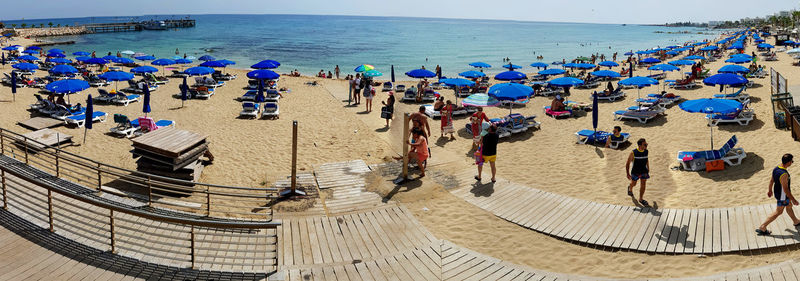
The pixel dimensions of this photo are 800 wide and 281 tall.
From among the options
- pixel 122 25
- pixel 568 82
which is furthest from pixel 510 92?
pixel 122 25

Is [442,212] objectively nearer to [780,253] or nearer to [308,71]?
[780,253]

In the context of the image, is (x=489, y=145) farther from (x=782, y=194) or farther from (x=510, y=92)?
(x=510, y=92)

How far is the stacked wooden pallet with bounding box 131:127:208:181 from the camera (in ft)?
32.6

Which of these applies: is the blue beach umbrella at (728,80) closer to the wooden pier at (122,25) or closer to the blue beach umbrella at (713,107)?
the blue beach umbrella at (713,107)

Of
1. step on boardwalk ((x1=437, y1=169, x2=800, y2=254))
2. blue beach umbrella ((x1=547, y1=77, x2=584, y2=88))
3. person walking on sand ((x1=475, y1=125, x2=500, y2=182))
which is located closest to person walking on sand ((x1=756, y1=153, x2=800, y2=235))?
step on boardwalk ((x1=437, y1=169, x2=800, y2=254))

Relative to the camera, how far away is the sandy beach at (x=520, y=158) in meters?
7.22

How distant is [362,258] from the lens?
685 cm

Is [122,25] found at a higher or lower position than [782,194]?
higher

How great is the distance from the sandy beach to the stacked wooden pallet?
963 mm

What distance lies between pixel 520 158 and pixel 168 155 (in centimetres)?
920

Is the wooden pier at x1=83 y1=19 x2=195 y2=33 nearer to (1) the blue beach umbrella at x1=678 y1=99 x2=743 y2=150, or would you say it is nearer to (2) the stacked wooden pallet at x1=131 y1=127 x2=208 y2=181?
(2) the stacked wooden pallet at x1=131 y1=127 x2=208 y2=181

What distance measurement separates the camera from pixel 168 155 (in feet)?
32.4

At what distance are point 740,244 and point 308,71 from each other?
4282 cm

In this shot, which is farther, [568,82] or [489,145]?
[568,82]
